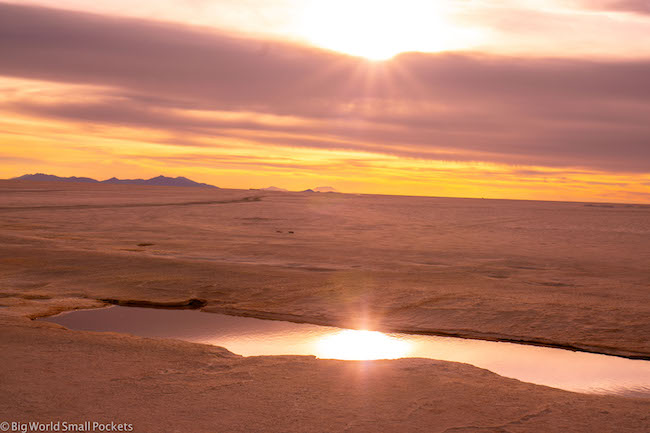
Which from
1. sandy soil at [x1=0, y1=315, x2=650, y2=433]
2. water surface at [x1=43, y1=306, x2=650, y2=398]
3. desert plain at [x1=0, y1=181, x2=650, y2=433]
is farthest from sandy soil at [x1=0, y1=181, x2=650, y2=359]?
sandy soil at [x1=0, y1=315, x2=650, y2=433]

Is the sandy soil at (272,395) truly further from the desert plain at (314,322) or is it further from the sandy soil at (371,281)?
the sandy soil at (371,281)

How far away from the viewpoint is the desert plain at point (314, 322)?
4.51 metres

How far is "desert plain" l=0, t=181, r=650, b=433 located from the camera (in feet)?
14.8

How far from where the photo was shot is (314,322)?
8320 mm

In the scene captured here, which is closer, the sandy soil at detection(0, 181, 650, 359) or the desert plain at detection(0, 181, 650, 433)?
the desert plain at detection(0, 181, 650, 433)

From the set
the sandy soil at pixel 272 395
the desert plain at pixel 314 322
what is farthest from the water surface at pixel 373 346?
the sandy soil at pixel 272 395

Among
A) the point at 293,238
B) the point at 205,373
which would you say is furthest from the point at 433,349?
the point at 293,238

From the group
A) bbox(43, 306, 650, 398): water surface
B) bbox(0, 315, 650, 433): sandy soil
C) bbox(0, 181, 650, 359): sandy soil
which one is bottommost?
bbox(0, 315, 650, 433): sandy soil

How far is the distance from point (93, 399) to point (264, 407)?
1453 millimetres

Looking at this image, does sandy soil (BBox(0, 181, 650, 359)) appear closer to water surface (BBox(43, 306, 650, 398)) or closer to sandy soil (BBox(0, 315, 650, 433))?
water surface (BBox(43, 306, 650, 398))

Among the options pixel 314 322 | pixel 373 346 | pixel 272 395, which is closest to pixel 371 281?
pixel 314 322

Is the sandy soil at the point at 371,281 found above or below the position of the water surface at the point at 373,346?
above

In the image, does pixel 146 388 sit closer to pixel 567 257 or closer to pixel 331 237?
pixel 567 257

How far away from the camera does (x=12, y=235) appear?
55.5 feet
